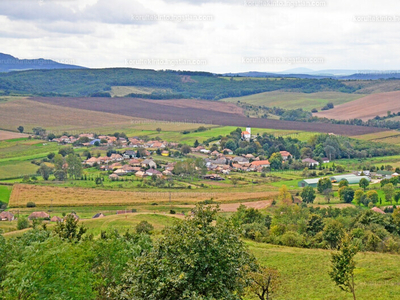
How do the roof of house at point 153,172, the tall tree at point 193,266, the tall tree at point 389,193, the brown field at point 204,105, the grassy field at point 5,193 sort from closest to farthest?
1. the tall tree at point 193,266
2. the grassy field at point 5,193
3. the tall tree at point 389,193
4. the roof of house at point 153,172
5. the brown field at point 204,105

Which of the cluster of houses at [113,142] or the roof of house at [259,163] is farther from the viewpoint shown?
the cluster of houses at [113,142]

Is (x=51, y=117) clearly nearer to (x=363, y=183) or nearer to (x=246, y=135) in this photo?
(x=246, y=135)

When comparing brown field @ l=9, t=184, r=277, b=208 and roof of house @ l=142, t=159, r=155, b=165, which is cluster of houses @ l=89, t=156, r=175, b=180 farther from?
brown field @ l=9, t=184, r=277, b=208

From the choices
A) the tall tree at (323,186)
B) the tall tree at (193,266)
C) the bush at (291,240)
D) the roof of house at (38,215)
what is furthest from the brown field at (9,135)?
the tall tree at (193,266)

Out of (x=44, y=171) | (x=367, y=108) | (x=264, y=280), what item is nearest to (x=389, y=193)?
(x=264, y=280)

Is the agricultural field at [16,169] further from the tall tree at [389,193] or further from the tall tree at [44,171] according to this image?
the tall tree at [389,193]

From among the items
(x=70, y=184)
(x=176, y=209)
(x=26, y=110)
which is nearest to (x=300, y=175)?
(x=176, y=209)

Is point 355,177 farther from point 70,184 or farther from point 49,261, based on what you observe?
point 49,261

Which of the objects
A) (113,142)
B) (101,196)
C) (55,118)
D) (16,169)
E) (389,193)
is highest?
(55,118)
